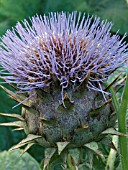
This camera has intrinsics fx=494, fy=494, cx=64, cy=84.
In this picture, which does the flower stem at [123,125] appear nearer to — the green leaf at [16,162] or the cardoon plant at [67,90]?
the cardoon plant at [67,90]

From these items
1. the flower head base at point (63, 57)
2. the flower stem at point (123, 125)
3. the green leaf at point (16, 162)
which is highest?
the flower head base at point (63, 57)

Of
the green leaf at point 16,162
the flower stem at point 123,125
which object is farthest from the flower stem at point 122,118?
the green leaf at point 16,162

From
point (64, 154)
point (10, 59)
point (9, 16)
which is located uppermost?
point (9, 16)

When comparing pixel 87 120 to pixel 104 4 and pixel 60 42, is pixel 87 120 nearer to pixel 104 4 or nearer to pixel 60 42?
pixel 60 42

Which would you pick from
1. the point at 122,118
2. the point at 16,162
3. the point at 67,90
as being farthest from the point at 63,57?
the point at 16,162

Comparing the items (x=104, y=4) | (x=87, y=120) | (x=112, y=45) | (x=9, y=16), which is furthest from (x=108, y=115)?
(x=104, y=4)

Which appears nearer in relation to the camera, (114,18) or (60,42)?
(60,42)

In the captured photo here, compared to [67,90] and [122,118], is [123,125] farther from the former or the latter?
[67,90]
